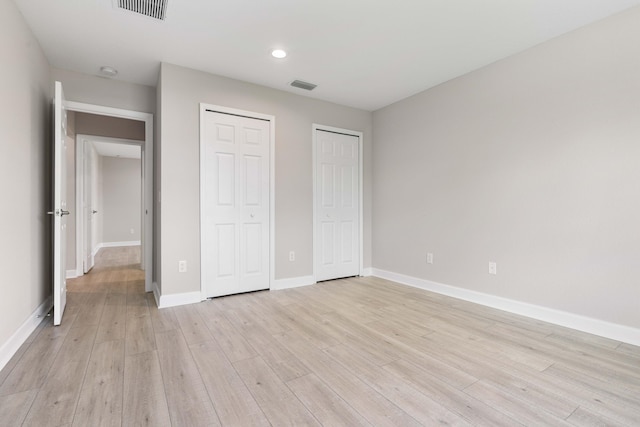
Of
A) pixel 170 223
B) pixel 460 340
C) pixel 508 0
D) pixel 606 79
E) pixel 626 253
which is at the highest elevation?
pixel 508 0

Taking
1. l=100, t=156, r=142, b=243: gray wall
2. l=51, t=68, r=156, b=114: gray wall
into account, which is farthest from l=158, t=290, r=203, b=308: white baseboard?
l=100, t=156, r=142, b=243: gray wall

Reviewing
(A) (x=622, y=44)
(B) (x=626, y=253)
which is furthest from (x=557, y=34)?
(B) (x=626, y=253)

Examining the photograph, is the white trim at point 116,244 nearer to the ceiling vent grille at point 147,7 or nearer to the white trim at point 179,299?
the white trim at point 179,299

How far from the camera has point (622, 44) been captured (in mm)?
2256

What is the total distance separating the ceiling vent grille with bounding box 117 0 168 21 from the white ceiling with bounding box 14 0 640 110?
6 centimetres

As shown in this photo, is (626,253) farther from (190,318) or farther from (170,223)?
(170,223)

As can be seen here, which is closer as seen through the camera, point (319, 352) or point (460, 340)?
point (319, 352)

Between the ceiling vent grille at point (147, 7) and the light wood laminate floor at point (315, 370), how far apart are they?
2.48m

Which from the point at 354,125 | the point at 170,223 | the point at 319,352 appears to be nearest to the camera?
the point at 319,352

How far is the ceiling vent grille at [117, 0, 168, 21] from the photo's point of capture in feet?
7.08

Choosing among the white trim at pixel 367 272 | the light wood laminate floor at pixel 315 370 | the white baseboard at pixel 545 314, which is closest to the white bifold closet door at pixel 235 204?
the light wood laminate floor at pixel 315 370

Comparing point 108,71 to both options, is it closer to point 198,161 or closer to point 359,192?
point 198,161

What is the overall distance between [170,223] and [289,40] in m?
2.12

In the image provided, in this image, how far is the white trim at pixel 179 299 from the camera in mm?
3027
